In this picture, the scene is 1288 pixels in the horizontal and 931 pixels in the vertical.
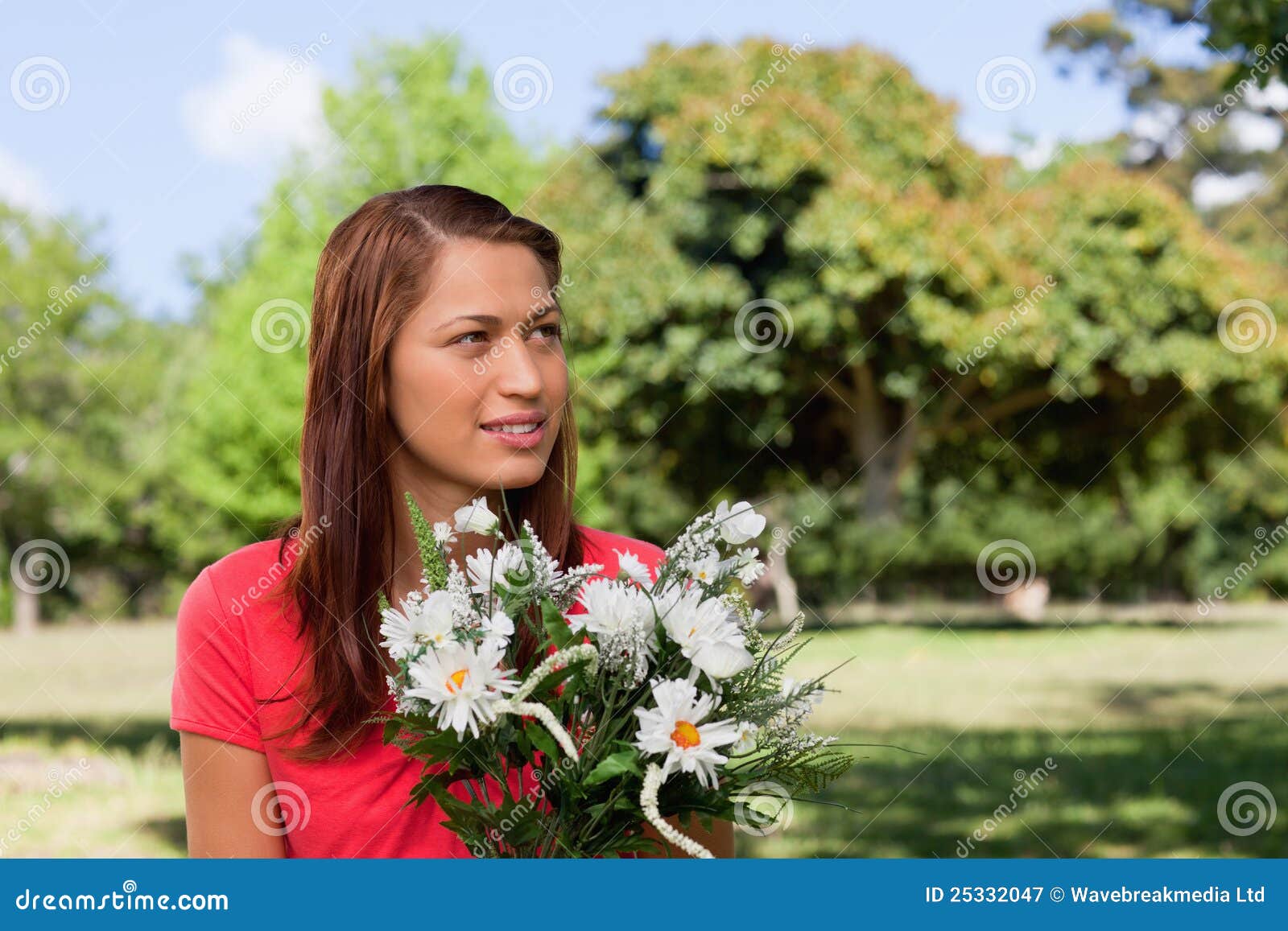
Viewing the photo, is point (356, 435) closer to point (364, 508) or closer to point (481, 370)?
point (364, 508)

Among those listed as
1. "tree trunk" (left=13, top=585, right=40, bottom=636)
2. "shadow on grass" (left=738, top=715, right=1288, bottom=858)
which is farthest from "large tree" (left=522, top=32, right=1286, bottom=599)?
"tree trunk" (left=13, top=585, right=40, bottom=636)

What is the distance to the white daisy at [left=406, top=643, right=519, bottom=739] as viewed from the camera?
1520 millimetres

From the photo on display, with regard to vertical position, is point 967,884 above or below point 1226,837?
below

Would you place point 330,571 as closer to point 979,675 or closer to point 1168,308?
point 979,675

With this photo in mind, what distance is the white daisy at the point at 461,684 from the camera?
59.8 inches

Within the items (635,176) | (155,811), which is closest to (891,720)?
(155,811)

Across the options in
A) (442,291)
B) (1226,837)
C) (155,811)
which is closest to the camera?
(442,291)

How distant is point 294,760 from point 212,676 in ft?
0.64

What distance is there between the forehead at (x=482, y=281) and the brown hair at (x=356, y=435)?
2 centimetres

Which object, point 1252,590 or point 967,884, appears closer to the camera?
point 967,884

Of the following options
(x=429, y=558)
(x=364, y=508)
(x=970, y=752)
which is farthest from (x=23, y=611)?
(x=429, y=558)

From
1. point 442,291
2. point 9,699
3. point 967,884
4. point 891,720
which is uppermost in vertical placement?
point 9,699

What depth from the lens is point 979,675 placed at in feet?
53.8

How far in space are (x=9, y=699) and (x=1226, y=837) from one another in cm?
1501
